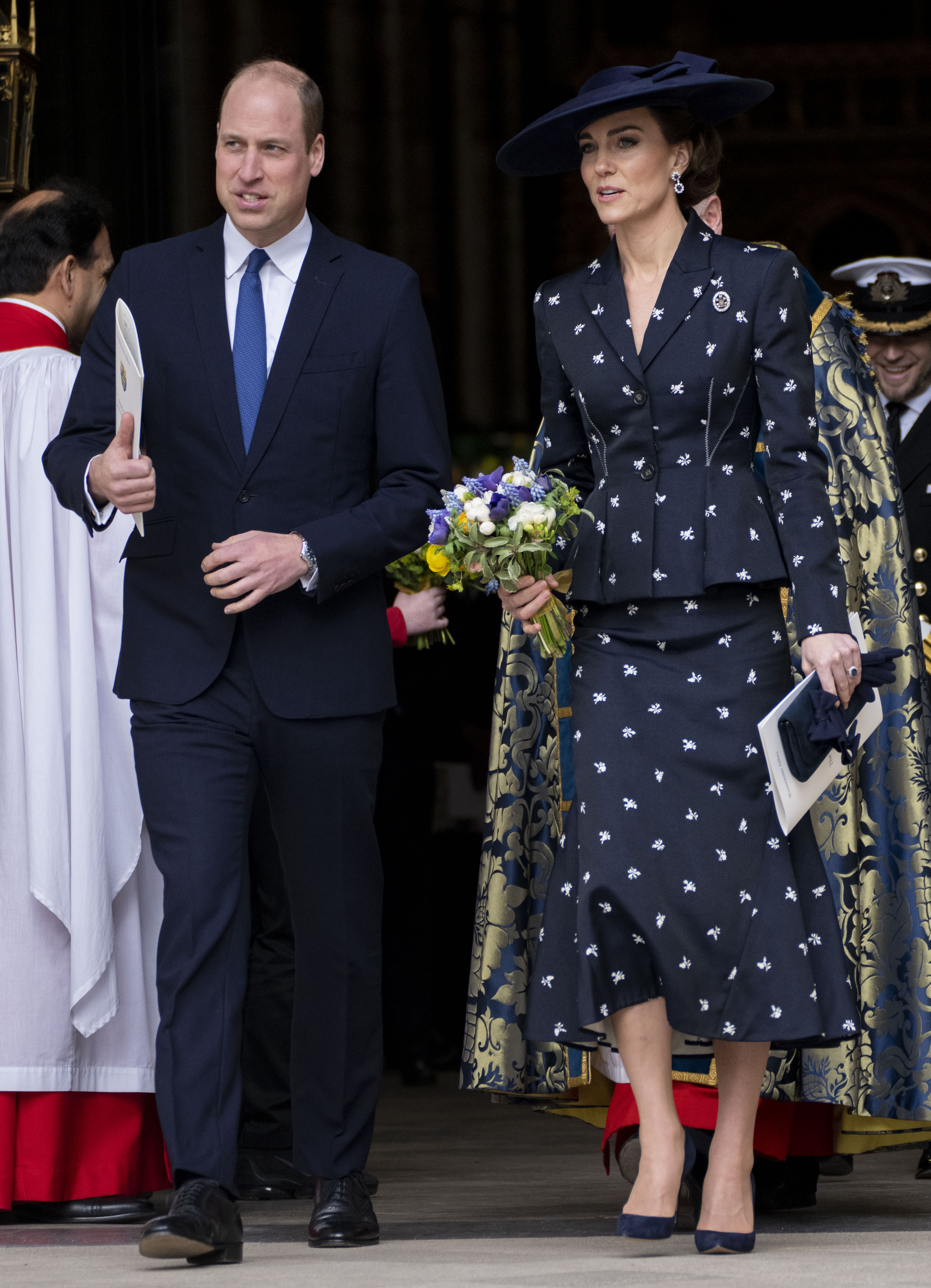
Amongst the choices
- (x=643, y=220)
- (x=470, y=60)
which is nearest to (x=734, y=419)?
(x=643, y=220)

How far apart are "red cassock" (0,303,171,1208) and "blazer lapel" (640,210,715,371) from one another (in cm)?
154

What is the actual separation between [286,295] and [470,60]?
641 centimetres

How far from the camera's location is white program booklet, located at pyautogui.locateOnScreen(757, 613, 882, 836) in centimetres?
291

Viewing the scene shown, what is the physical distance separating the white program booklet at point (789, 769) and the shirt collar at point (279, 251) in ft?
3.35

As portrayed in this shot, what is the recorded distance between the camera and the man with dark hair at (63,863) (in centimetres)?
353

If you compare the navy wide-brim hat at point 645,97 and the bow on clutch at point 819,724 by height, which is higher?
the navy wide-brim hat at point 645,97

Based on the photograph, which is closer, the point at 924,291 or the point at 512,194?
the point at 924,291

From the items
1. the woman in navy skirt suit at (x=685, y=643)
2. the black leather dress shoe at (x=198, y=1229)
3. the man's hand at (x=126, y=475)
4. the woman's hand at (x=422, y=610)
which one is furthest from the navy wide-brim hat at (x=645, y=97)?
the black leather dress shoe at (x=198, y=1229)

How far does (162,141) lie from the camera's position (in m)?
5.46

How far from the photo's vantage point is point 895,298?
4922 mm

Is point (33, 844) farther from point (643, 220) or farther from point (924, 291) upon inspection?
point (924, 291)

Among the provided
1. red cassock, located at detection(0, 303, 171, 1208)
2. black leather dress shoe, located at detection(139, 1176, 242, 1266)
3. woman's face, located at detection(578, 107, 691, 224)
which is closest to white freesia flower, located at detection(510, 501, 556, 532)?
woman's face, located at detection(578, 107, 691, 224)

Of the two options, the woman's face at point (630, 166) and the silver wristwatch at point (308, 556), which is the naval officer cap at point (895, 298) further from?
the silver wristwatch at point (308, 556)

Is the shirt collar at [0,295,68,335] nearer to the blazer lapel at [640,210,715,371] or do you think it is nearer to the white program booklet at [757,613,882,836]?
the blazer lapel at [640,210,715,371]
